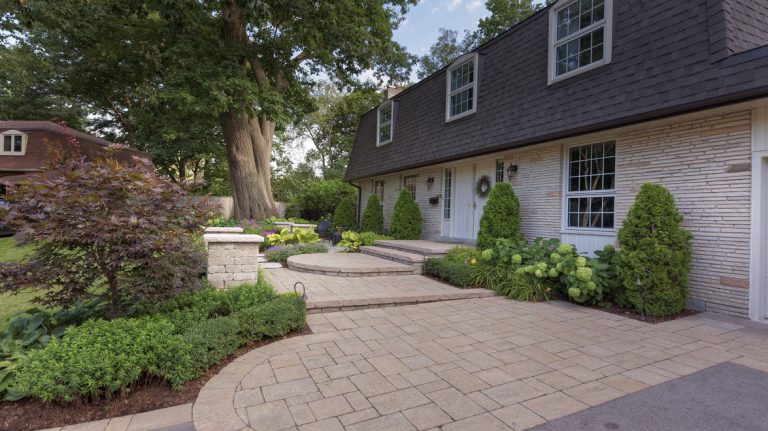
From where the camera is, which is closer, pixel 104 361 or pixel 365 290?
pixel 104 361

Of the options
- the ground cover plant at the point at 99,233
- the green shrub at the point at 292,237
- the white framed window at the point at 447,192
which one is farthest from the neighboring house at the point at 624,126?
the ground cover plant at the point at 99,233

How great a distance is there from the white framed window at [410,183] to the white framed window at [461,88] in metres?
2.46

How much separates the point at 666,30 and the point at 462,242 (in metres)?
5.34

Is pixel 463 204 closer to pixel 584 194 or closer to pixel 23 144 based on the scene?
pixel 584 194

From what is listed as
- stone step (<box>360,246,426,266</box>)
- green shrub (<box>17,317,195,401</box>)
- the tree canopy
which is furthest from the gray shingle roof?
green shrub (<box>17,317,195,401</box>)

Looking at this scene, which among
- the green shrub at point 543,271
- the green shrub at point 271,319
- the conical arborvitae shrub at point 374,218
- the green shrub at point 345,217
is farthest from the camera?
the green shrub at point 345,217

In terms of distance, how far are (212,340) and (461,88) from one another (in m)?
7.81

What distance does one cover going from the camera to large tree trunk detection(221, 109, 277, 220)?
1152cm

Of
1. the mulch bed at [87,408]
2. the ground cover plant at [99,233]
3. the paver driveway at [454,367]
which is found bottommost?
the mulch bed at [87,408]

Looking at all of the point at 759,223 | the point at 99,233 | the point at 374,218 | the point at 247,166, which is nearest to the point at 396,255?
the point at 374,218

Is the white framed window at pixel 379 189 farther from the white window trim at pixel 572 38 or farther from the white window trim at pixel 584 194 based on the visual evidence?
the white window trim at pixel 572 38

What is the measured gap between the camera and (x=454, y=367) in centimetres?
297

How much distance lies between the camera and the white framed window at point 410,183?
11.0 m

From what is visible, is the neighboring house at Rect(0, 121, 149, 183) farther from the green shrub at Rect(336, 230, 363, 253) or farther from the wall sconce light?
the wall sconce light
